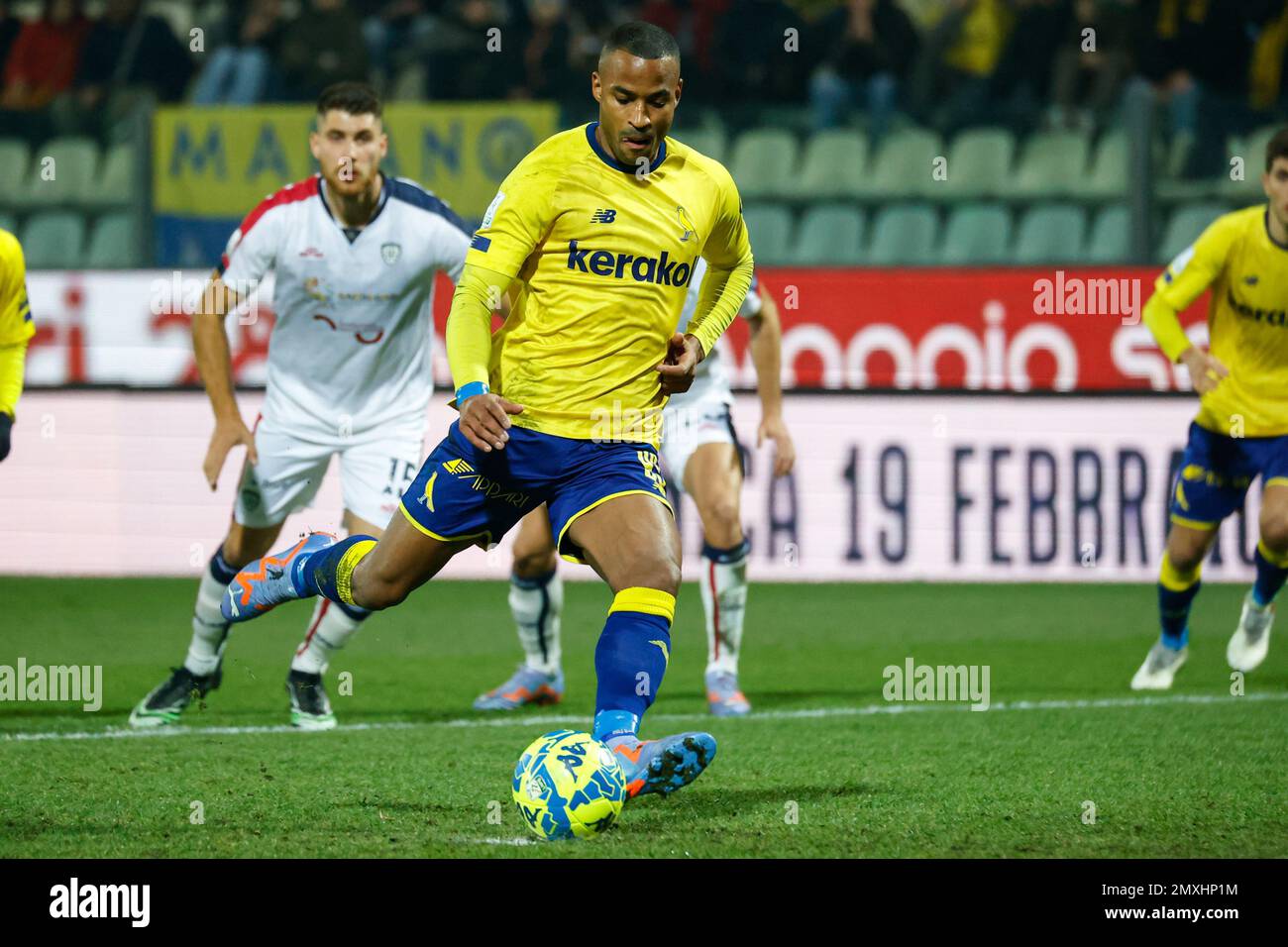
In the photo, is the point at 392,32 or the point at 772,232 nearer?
the point at 772,232

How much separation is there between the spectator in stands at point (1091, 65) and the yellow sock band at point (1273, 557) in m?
5.94

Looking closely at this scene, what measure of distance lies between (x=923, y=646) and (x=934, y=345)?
2819 mm

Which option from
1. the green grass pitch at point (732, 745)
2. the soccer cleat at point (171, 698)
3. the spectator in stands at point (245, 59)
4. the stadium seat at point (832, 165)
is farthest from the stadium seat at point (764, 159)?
the soccer cleat at point (171, 698)

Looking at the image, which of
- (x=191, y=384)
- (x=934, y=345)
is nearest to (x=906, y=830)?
(x=934, y=345)

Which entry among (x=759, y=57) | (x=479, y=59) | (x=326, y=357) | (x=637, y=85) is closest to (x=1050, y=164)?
(x=759, y=57)

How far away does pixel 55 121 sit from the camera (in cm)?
1294

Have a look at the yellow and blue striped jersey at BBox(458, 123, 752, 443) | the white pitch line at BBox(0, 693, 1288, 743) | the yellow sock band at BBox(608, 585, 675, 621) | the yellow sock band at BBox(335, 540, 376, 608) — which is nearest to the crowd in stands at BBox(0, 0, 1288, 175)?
the white pitch line at BBox(0, 693, 1288, 743)

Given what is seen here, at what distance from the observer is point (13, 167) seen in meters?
13.1

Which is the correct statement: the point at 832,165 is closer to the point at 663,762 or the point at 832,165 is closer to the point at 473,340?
the point at 473,340

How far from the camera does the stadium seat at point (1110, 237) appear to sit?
39.1 feet

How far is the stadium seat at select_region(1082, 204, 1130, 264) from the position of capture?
470 inches

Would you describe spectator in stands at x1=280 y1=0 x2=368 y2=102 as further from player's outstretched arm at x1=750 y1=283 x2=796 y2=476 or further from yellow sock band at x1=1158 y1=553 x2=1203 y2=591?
yellow sock band at x1=1158 y1=553 x2=1203 y2=591

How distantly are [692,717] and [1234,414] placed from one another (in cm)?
259
